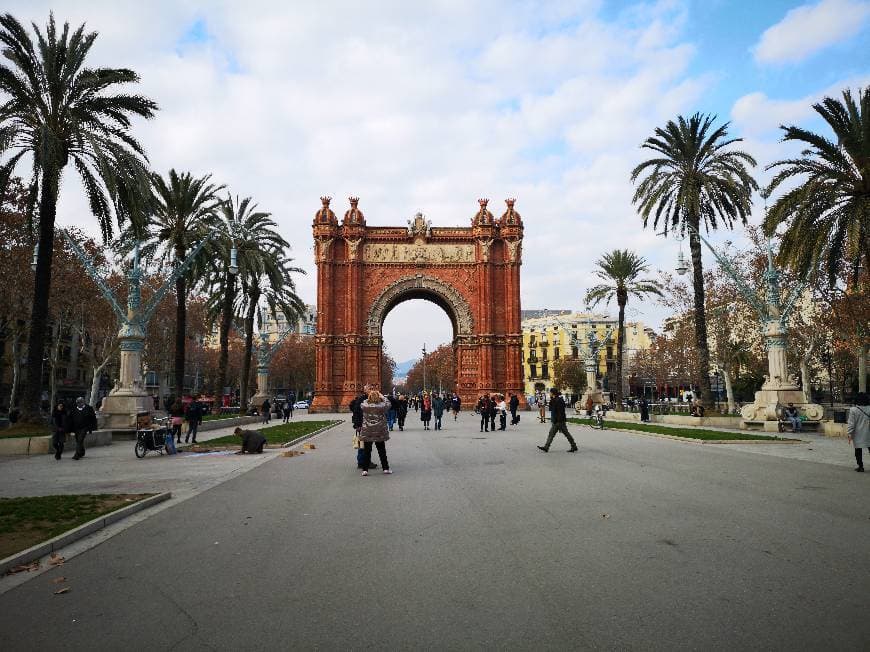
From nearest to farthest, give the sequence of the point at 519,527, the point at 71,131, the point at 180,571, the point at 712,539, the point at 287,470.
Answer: the point at 180,571
the point at 712,539
the point at 519,527
the point at 287,470
the point at 71,131

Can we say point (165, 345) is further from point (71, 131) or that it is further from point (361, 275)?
point (71, 131)

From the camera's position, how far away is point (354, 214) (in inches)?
2025

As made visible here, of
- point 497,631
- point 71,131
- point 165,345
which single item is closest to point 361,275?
point 165,345

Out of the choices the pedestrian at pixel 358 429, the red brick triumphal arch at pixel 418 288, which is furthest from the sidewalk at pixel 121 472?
the red brick triumphal arch at pixel 418 288

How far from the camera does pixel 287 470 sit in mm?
12219

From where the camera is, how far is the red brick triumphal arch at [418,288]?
4988 cm

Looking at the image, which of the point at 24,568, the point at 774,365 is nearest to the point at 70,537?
the point at 24,568

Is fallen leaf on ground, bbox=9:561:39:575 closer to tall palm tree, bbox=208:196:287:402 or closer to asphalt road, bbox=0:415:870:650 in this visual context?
asphalt road, bbox=0:415:870:650

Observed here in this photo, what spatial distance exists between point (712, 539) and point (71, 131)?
801 inches

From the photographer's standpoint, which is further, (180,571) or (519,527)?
(519,527)

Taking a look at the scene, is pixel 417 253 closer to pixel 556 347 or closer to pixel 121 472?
pixel 121 472

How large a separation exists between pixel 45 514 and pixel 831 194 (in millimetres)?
21266

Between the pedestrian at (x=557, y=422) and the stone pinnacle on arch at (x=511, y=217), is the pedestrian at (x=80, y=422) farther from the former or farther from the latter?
the stone pinnacle on arch at (x=511, y=217)

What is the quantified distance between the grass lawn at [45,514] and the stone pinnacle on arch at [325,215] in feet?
143
